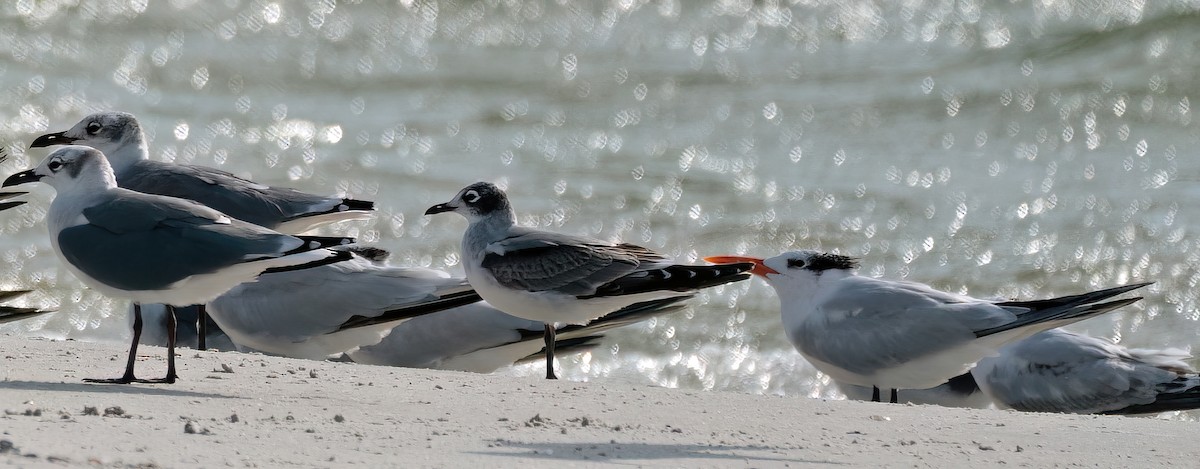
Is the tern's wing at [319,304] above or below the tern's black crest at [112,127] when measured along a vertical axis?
below

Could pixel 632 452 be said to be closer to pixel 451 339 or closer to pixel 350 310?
pixel 350 310

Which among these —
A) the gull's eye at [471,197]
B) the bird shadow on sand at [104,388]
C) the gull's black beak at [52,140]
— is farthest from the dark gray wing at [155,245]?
the gull's black beak at [52,140]

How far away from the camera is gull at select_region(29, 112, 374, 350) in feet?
24.3

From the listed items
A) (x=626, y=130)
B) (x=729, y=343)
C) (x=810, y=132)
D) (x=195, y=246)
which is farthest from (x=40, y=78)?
(x=195, y=246)

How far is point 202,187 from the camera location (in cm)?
741

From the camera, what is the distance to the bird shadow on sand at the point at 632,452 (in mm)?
4375

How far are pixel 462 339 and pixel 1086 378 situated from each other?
2.82 m

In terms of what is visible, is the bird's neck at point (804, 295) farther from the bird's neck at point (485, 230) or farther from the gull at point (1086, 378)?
the bird's neck at point (485, 230)

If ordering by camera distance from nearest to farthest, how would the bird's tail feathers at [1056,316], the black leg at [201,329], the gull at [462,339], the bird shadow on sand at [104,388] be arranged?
the bird shadow on sand at [104,388] → the bird's tail feathers at [1056,316] → the black leg at [201,329] → the gull at [462,339]

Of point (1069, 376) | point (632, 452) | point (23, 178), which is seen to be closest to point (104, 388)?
point (23, 178)

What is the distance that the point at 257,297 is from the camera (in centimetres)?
738

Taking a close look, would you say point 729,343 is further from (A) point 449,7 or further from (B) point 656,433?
(A) point 449,7

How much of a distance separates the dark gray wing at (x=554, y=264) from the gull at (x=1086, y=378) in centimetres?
187

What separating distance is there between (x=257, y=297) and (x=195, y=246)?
205cm
